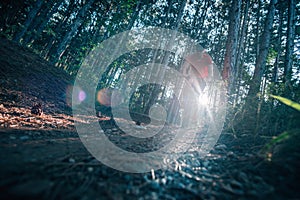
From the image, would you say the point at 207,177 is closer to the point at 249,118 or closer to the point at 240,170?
the point at 240,170

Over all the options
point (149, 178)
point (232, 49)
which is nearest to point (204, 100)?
point (232, 49)

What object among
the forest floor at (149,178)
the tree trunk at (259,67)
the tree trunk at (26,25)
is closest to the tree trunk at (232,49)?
the tree trunk at (259,67)

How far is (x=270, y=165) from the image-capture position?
1503 mm

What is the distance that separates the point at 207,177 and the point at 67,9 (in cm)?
2272

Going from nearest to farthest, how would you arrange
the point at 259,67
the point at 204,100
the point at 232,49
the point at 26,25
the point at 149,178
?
the point at 149,178 → the point at 232,49 → the point at 259,67 → the point at 204,100 → the point at 26,25

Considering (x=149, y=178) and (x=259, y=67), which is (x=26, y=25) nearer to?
(x=149, y=178)

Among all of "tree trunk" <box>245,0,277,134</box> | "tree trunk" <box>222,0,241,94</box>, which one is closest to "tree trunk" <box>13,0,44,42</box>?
"tree trunk" <box>222,0,241,94</box>

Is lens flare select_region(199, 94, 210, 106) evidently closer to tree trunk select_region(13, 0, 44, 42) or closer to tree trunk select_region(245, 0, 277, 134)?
tree trunk select_region(245, 0, 277, 134)

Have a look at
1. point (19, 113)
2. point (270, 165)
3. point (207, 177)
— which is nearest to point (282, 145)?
Result: point (270, 165)

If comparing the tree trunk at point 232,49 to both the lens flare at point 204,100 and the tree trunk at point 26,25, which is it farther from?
the tree trunk at point 26,25

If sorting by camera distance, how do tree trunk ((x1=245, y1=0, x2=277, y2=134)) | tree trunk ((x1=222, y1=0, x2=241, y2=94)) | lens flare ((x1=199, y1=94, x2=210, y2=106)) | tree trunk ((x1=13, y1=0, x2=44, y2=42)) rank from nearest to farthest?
tree trunk ((x1=245, y1=0, x2=277, y2=134)) < tree trunk ((x1=222, y1=0, x2=241, y2=94)) < lens flare ((x1=199, y1=94, x2=210, y2=106)) < tree trunk ((x1=13, y1=0, x2=44, y2=42))

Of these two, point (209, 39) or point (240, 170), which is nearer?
point (240, 170)

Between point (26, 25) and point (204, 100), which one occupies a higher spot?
point (26, 25)

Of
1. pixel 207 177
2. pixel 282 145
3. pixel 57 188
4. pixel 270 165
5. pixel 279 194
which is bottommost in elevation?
pixel 57 188
